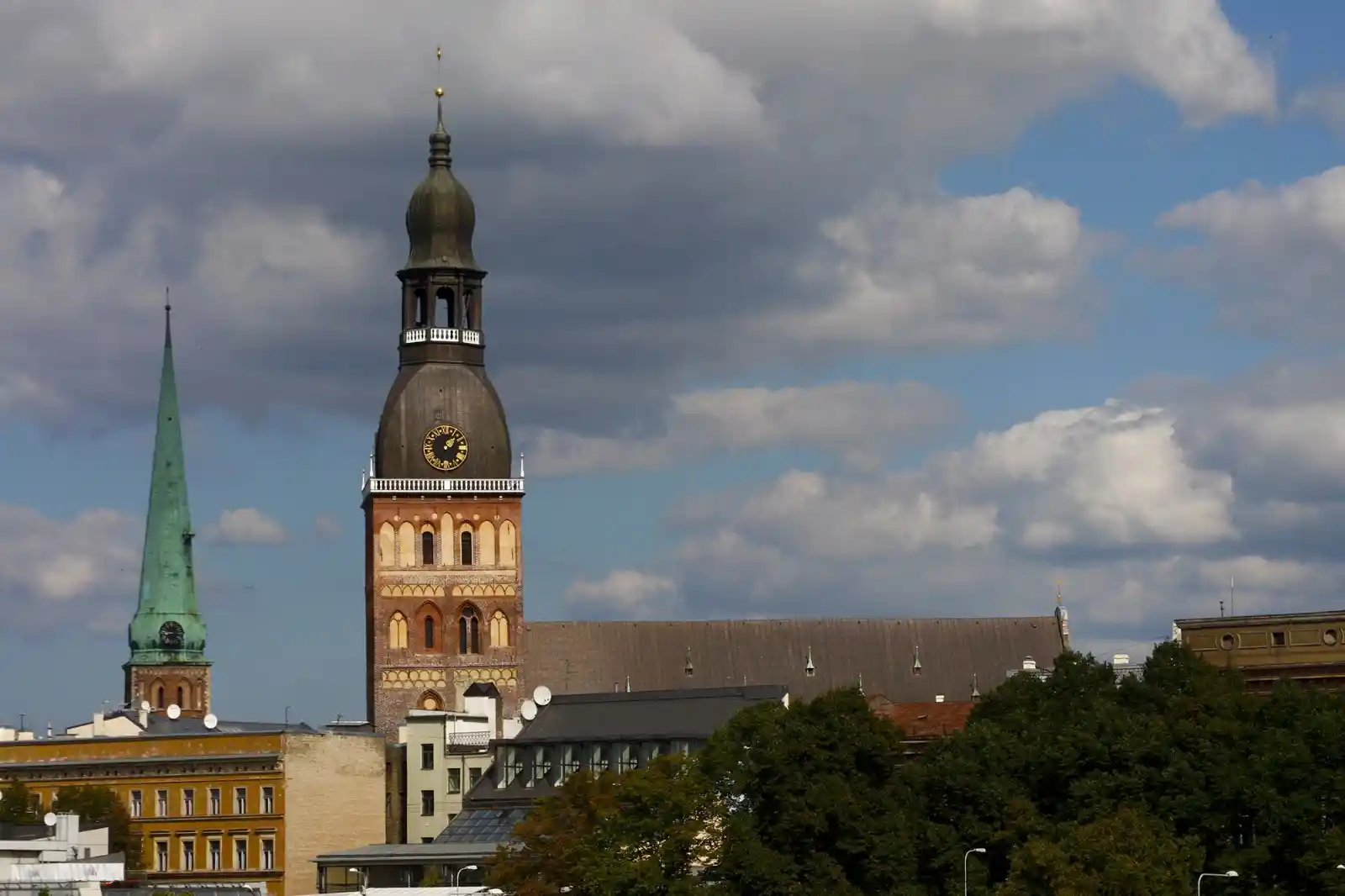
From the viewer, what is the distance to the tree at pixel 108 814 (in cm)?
17825

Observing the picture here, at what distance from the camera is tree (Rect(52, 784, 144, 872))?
178250mm

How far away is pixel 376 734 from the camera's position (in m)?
189

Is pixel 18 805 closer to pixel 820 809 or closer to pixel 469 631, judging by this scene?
pixel 469 631

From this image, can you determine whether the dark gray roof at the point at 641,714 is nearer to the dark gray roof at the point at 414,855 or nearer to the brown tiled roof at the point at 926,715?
the brown tiled roof at the point at 926,715

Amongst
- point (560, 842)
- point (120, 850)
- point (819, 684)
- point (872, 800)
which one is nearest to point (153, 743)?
point (120, 850)

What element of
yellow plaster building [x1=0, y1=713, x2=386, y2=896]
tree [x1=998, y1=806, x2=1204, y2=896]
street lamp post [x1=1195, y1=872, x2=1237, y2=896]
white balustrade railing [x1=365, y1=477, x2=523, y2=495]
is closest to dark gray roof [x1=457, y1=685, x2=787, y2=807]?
yellow plaster building [x1=0, y1=713, x2=386, y2=896]

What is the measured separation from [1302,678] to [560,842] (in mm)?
36737

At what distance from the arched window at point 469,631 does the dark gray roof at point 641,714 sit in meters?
13.7

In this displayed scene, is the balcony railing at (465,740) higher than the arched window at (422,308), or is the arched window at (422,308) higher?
the arched window at (422,308)

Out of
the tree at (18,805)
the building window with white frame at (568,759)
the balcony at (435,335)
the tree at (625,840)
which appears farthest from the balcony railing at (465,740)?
the tree at (625,840)

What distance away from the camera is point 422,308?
641 ft

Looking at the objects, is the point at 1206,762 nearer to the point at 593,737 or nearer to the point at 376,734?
the point at 593,737

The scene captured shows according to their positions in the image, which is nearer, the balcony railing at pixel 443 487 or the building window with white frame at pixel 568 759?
the building window with white frame at pixel 568 759

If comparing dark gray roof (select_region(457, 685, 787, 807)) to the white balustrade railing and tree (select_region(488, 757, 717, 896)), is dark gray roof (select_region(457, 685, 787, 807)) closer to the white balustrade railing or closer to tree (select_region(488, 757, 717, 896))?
the white balustrade railing
